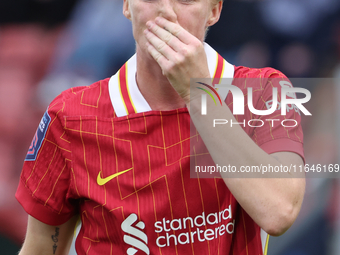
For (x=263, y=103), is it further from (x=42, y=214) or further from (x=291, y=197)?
(x=42, y=214)

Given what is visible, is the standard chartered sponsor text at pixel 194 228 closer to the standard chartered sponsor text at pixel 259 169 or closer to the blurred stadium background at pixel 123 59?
the standard chartered sponsor text at pixel 259 169

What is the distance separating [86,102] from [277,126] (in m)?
0.67

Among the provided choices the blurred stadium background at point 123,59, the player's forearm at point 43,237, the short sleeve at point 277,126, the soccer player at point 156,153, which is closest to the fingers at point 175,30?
the soccer player at point 156,153

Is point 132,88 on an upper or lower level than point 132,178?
upper

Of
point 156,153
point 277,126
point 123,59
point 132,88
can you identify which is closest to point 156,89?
point 132,88

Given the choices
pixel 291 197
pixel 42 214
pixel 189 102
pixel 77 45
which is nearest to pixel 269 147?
pixel 291 197

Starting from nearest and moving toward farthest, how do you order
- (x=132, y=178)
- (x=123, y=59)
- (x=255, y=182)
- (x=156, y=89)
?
(x=255, y=182), (x=132, y=178), (x=156, y=89), (x=123, y=59)

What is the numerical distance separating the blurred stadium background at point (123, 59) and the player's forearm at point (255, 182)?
1.41 m

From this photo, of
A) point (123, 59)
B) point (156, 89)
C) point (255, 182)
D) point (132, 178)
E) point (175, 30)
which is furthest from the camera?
point (123, 59)

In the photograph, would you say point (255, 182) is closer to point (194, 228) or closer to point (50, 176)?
point (194, 228)

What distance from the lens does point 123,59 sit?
Answer: 96.8 inches

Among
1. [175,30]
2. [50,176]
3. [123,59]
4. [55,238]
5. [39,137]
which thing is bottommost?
[55,238]

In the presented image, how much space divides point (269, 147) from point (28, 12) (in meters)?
2.04

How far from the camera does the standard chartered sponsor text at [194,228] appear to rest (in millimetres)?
1179
